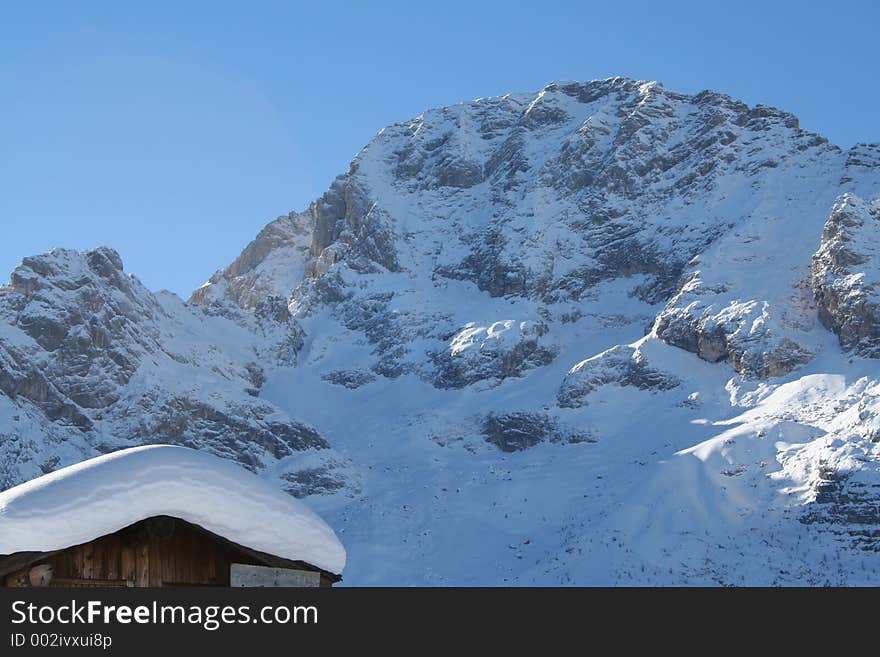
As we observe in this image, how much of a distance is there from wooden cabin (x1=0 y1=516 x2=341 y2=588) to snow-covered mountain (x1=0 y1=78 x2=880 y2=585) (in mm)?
62764

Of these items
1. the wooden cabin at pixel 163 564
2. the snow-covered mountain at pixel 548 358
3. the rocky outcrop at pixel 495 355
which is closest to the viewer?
the wooden cabin at pixel 163 564

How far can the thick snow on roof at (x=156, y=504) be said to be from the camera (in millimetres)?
11852

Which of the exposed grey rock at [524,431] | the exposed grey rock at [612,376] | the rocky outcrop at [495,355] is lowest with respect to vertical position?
the exposed grey rock at [524,431]

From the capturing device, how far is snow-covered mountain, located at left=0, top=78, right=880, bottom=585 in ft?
278

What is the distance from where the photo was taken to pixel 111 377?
116m

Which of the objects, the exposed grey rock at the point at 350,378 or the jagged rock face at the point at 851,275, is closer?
the jagged rock face at the point at 851,275

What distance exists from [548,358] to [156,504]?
112799mm

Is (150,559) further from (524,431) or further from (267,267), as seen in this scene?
(267,267)

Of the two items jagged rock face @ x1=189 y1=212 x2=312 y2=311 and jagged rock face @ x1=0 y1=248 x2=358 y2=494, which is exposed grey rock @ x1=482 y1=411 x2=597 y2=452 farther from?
jagged rock face @ x1=189 y1=212 x2=312 y2=311

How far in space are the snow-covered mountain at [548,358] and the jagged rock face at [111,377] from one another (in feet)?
0.87

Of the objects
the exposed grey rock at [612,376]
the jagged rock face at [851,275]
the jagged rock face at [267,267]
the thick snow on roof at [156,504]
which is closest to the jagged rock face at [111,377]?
the exposed grey rock at [612,376]

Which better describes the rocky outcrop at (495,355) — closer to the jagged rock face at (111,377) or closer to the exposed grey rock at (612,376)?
the exposed grey rock at (612,376)

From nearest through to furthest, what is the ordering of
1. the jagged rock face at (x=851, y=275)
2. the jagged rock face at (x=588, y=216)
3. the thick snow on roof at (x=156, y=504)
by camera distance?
the thick snow on roof at (x=156, y=504), the jagged rock face at (x=851, y=275), the jagged rock face at (x=588, y=216)

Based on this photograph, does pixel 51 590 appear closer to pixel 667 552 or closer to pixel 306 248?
pixel 667 552
